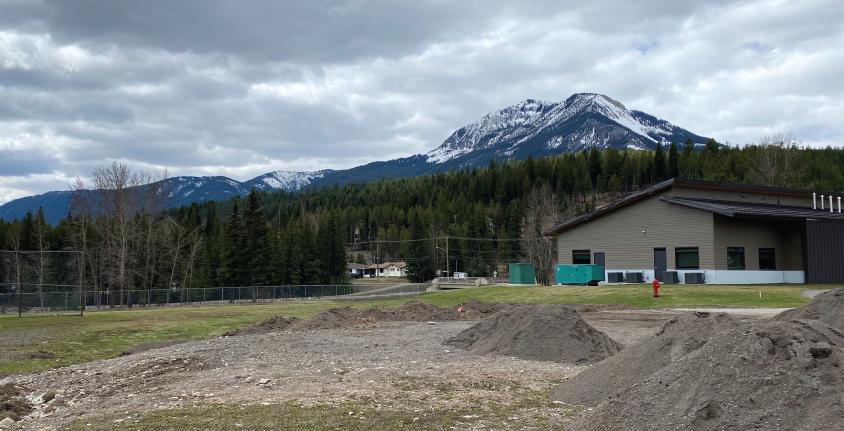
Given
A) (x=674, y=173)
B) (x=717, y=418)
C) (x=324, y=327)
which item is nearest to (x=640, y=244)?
(x=324, y=327)

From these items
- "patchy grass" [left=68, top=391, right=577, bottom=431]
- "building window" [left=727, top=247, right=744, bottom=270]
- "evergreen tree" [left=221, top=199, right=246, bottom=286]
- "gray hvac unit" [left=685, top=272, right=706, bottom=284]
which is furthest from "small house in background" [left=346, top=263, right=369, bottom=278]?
"patchy grass" [left=68, top=391, right=577, bottom=431]

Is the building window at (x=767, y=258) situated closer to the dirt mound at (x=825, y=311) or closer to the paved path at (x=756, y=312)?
the paved path at (x=756, y=312)

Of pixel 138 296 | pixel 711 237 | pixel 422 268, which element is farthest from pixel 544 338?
pixel 422 268

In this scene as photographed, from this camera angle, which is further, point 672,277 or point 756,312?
point 672,277

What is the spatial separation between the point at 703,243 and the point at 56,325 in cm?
3548

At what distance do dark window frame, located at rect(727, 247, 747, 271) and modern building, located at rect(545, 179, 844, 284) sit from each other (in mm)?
63

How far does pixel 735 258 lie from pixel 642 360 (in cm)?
3255

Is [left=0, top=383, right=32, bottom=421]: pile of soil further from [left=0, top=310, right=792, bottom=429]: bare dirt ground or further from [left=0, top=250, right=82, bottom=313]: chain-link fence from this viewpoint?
[left=0, top=250, right=82, bottom=313]: chain-link fence

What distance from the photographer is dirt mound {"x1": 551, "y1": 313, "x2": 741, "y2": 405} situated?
35.3 feet

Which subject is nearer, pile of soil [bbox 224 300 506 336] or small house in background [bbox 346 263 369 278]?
pile of soil [bbox 224 300 506 336]

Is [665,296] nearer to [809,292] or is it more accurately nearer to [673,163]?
[809,292]

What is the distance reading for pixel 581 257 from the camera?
4775 centimetres

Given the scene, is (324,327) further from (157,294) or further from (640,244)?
(157,294)

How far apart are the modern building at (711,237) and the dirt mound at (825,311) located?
893 inches
